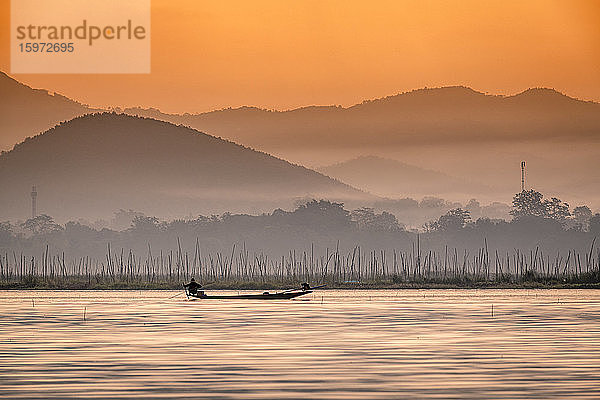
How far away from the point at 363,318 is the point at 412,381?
2088 cm

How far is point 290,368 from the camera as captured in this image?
2384cm

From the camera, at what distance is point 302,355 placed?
26.6 metres

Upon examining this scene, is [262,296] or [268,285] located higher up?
[268,285]

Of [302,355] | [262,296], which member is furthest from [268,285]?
[302,355]

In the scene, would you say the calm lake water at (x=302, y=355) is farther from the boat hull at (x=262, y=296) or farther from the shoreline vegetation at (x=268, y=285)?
the shoreline vegetation at (x=268, y=285)

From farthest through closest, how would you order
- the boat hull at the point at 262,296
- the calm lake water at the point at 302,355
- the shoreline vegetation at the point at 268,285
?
1. the shoreline vegetation at the point at 268,285
2. the boat hull at the point at 262,296
3. the calm lake water at the point at 302,355

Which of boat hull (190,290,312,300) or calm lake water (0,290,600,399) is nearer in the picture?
calm lake water (0,290,600,399)

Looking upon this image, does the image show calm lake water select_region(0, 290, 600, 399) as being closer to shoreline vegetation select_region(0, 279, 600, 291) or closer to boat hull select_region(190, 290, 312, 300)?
boat hull select_region(190, 290, 312, 300)

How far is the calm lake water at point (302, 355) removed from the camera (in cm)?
2059

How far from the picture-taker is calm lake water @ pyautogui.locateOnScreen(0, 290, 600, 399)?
20.6 metres

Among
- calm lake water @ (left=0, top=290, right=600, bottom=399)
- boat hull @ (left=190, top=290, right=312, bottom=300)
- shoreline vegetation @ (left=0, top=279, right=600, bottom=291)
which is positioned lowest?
calm lake water @ (left=0, top=290, right=600, bottom=399)

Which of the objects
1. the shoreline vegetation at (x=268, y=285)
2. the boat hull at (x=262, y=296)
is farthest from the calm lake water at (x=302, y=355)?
the shoreline vegetation at (x=268, y=285)

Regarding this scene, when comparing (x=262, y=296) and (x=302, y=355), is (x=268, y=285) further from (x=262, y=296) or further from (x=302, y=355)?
(x=302, y=355)

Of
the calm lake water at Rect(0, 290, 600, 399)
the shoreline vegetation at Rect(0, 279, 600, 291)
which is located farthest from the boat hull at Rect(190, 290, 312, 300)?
the shoreline vegetation at Rect(0, 279, 600, 291)
